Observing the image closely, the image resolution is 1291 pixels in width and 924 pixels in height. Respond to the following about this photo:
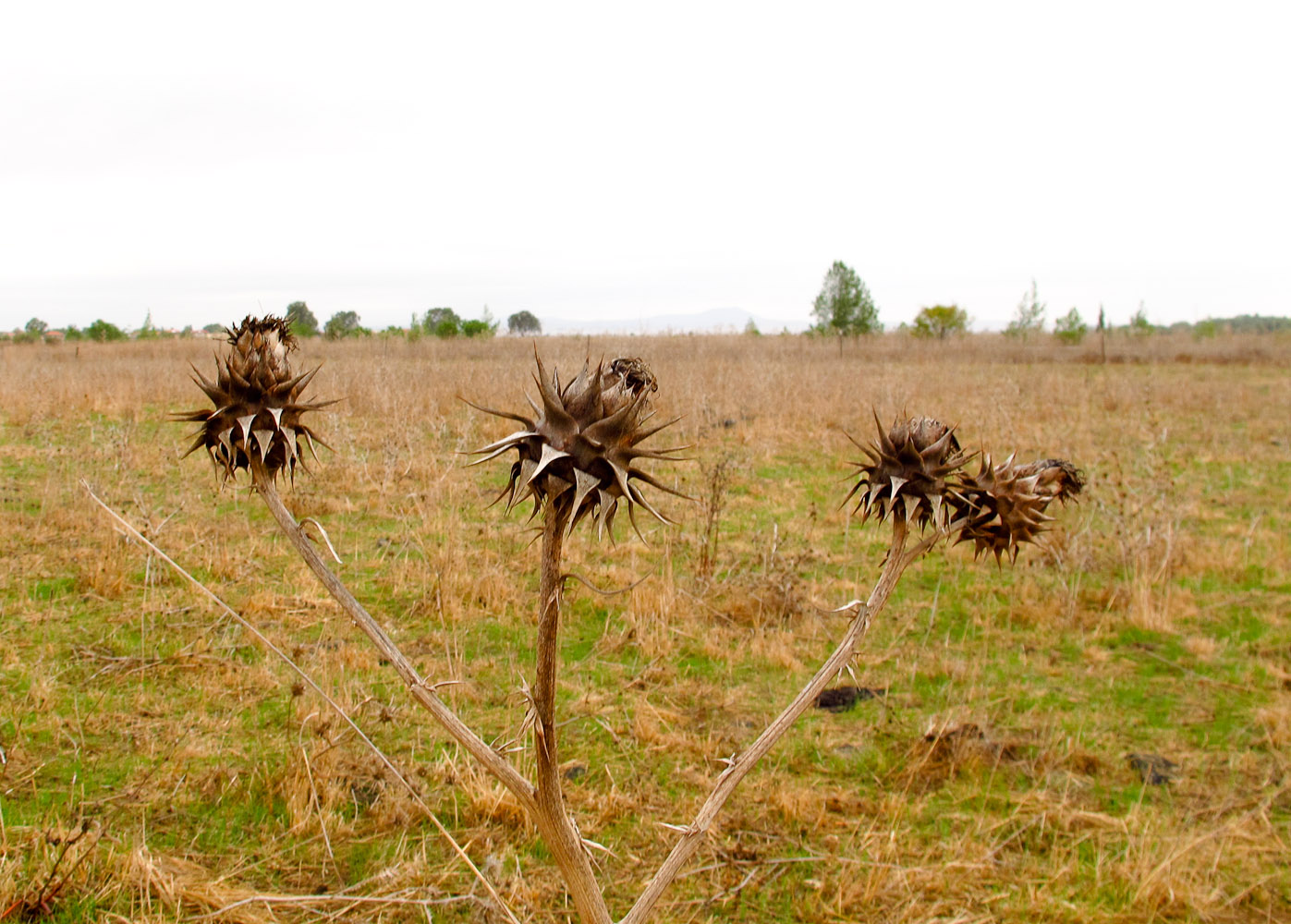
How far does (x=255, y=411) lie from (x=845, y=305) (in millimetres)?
51066

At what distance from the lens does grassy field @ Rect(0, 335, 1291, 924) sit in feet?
11.1

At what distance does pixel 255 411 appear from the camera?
1.39 metres

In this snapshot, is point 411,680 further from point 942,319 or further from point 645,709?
point 942,319

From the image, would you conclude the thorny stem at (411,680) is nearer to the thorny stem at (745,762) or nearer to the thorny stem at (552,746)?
the thorny stem at (552,746)

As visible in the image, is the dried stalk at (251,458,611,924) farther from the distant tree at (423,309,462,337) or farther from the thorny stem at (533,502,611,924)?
the distant tree at (423,309,462,337)

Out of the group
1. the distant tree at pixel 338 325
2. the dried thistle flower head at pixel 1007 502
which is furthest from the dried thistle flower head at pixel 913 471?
the distant tree at pixel 338 325

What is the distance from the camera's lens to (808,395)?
16.1 meters

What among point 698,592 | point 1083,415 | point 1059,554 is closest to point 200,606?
point 698,592

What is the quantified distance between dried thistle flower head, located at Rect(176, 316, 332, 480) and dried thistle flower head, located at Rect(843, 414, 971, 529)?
0.96m

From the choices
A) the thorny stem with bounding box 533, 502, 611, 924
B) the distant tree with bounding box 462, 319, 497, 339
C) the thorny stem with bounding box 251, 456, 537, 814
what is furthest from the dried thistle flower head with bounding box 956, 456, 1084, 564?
the distant tree with bounding box 462, 319, 497, 339

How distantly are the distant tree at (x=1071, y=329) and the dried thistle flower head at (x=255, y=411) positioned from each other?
45.0 m

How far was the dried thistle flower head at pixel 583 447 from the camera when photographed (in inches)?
47.7

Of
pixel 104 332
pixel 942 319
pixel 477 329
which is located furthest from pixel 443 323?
pixel 942 319

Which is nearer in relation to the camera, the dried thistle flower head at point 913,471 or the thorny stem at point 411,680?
the thorny stem at point 411,680
